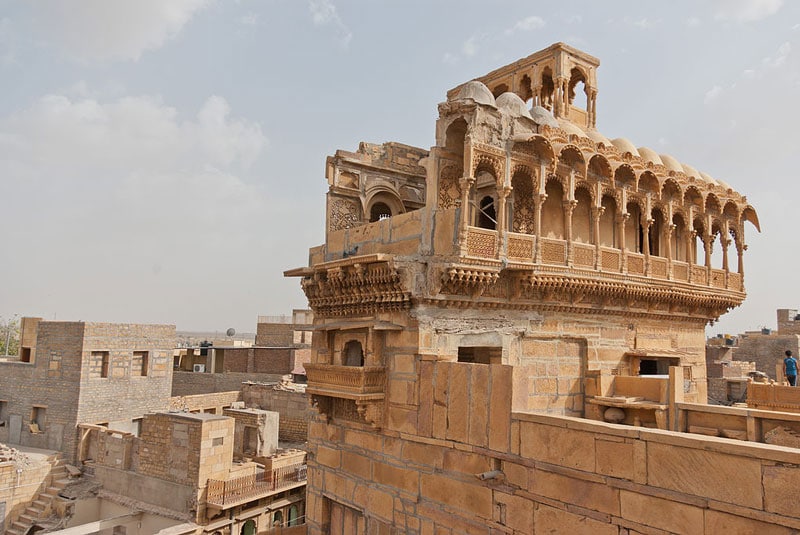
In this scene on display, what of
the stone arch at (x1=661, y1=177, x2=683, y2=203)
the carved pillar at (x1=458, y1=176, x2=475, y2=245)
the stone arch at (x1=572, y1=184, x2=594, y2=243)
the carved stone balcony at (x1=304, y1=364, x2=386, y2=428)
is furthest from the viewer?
the stone arch at (x1=661, y1=177, x2=683, y2=203)

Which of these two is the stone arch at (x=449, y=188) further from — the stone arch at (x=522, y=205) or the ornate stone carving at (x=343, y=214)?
the ornate stone carving at (x=343, y=214)

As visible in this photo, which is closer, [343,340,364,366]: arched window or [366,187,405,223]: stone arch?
[343,340,364,366]: arched window

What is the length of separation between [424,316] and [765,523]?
209 inches

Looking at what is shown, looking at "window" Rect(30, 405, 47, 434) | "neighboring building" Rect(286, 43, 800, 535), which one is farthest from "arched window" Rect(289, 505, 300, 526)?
"window" Rect(30, 405, 47, 434)

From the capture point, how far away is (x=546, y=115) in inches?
406

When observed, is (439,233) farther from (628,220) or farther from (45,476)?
(45,476)

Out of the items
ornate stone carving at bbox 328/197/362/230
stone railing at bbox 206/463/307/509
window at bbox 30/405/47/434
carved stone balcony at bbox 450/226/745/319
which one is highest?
ornate stone carving at bbox 328/197/362/230

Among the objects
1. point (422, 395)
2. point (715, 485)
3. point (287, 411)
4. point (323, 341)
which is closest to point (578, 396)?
point (422, 395)

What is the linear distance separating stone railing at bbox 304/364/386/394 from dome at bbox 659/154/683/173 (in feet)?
25.4

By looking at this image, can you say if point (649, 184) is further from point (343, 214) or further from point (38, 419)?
point (38, 419)

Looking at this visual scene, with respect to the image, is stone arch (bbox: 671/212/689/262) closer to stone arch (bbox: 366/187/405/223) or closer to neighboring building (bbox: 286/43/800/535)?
neighboring building (bbox: 286/43/800/535)

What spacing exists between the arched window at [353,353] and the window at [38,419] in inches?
742

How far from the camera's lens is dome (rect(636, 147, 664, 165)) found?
11.9 m

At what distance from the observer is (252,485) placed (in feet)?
58.4
